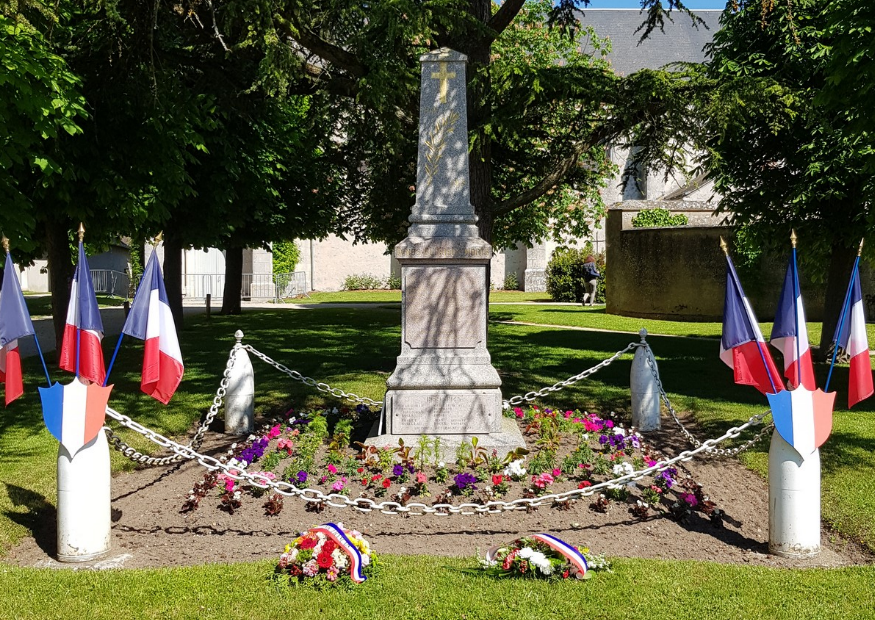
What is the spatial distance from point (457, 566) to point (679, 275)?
1544cm

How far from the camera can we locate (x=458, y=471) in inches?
248

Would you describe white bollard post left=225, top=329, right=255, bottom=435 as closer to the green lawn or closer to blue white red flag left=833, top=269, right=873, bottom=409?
the green lawn

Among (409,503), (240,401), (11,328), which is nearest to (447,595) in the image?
(409,503)

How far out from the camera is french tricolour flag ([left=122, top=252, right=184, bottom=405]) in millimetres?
5246

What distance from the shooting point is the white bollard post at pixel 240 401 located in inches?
311

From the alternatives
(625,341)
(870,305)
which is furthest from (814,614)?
(870,305)

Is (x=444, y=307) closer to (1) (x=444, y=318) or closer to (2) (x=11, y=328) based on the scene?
(1) (x=444, y=318)

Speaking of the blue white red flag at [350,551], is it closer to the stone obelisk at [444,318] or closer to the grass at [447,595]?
the grass at [447,595]

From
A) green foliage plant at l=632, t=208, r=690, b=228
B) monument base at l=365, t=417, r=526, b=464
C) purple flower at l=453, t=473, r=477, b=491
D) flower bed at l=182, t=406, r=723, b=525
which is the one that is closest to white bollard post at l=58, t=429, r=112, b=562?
flower bed at l=182, t=406, r=723, b=525

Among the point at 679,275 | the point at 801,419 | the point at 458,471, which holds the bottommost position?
the point at 458,471

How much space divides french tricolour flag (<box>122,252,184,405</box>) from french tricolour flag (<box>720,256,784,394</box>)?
11.8 feet

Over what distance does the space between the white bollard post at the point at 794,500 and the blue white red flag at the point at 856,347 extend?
0.86 metres

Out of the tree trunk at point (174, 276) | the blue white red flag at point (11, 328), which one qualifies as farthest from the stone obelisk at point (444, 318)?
the tree trunk at point (174, 276)

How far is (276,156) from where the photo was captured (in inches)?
611
